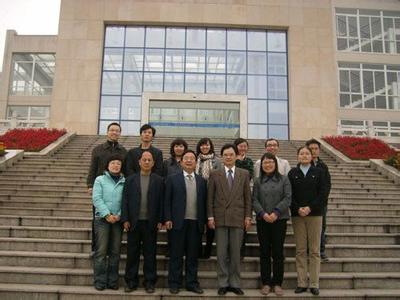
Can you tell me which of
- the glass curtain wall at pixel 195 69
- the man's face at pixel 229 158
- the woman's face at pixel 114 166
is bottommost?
the woman's face at pixel 114 166

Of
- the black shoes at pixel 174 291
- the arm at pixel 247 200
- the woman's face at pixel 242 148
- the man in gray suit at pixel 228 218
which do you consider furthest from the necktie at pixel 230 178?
the black shoes at pixel 174 291

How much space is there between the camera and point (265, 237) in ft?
17.6

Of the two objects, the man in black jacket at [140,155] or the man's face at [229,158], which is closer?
the man's face at [229,158]

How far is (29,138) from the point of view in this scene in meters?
15.7

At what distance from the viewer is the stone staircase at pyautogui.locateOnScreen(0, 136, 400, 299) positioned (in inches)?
212

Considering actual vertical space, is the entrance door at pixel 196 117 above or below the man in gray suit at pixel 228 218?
above

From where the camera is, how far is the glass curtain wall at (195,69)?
79.2 feet

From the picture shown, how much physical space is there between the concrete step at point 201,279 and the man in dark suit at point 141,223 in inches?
14.2

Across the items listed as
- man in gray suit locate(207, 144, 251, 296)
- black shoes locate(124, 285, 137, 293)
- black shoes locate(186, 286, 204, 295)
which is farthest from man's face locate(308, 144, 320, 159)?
black shoes locate(124, 285, 137, 293)

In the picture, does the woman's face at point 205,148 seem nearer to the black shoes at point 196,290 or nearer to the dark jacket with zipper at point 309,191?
the dark jacket with zipper at point 309,191

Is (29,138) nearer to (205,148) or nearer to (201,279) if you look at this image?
(205,148)

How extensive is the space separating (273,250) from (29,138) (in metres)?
13.1

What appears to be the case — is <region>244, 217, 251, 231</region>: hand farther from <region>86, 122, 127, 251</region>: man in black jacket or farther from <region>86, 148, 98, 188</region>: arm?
<region>86, 148, 98, 188</region>: arm

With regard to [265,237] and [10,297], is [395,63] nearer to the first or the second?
[265,237]
